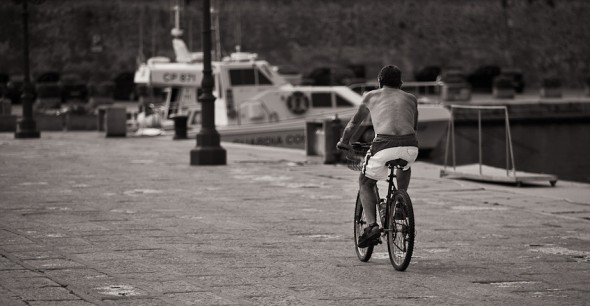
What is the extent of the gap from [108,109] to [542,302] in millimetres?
26629

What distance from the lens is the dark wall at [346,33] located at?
79812mm

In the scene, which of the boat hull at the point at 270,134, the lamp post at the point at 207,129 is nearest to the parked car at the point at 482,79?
the boat hull at the point at 270,134

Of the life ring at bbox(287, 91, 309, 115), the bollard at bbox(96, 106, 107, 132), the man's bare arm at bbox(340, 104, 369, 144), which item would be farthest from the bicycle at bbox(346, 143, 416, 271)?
the bollard at bbox(96, 106, 107, 132)

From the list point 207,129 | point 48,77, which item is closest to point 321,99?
point 207,129

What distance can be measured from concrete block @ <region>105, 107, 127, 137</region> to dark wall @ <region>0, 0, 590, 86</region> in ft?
137

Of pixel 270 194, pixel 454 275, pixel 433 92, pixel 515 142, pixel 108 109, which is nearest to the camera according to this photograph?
pixel 454 275

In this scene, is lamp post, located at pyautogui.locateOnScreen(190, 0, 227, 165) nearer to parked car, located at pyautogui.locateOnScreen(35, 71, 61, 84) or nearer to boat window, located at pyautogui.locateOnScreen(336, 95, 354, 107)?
boat window, located at pyautogui.locateOnScreen(336, 95, 354, 107)

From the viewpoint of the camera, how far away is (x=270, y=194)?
18.5 m

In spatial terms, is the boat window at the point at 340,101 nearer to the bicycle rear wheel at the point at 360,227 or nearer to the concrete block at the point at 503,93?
the concrete block at the point at 503,93

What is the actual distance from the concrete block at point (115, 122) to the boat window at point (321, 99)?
659 cm

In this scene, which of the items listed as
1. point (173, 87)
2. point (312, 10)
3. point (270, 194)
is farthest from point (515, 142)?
point (312, 10)

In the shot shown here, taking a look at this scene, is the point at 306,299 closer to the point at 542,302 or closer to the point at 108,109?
the point at 542,302

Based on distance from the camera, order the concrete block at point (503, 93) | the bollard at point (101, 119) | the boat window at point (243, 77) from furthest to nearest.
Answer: the concrete block at point (503, 93) < the bollard at point (101, 119) < the boat window at point (243, 77)

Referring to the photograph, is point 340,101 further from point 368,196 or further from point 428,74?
point 428,74
